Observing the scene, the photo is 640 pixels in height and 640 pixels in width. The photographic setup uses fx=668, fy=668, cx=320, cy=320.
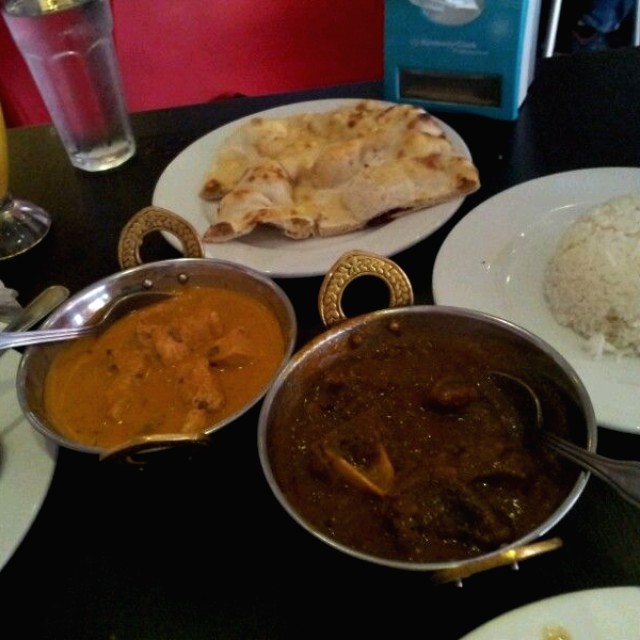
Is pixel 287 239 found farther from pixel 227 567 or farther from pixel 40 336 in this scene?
pixel 227 567

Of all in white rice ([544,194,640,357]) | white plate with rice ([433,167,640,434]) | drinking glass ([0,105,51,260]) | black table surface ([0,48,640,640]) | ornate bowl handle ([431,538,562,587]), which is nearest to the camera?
ornate bowl handle ([431,538,562,587])

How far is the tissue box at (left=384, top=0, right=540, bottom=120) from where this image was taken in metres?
1.43

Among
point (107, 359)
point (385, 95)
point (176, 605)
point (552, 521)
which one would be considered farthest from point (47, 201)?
point (552, 521)

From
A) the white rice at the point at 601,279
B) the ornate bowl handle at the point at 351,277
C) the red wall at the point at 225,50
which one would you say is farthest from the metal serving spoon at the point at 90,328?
Answer: the red wall at the point at 225,50

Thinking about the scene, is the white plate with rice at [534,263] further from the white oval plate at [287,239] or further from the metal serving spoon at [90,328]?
the metal serving spoon at [90,328]

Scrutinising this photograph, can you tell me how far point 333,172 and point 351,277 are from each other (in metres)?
0.51

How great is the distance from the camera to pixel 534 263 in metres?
1.09

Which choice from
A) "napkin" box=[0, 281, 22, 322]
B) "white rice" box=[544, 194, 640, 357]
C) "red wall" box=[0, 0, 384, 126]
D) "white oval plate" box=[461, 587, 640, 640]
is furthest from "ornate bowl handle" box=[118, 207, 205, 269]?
"red wall" box=[0, 0, 384, 126]

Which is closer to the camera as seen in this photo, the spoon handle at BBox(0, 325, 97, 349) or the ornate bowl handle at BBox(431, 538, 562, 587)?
the ornate bowl handle at BBox(431, 538, 562, 587)

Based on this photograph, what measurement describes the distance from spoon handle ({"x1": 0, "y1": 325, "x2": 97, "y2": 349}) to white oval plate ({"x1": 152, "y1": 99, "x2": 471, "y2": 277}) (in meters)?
0.22

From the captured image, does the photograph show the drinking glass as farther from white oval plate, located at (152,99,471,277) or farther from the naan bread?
the naan bread

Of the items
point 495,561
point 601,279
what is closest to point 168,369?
point 495,561

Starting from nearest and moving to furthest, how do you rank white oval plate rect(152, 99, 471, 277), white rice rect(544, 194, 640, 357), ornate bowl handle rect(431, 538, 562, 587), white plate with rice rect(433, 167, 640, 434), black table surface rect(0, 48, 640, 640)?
ornate bowl handle rect(431, 538, 562, 587) → black table surface rect(0, 48, 640, 640) → white plate with rice rect(433, 167, 640, 434) → white rice rect(544, 194, 640, 357) → white oval plate rect(152, 99, 471, 277)

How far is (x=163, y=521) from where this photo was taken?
793 mm
